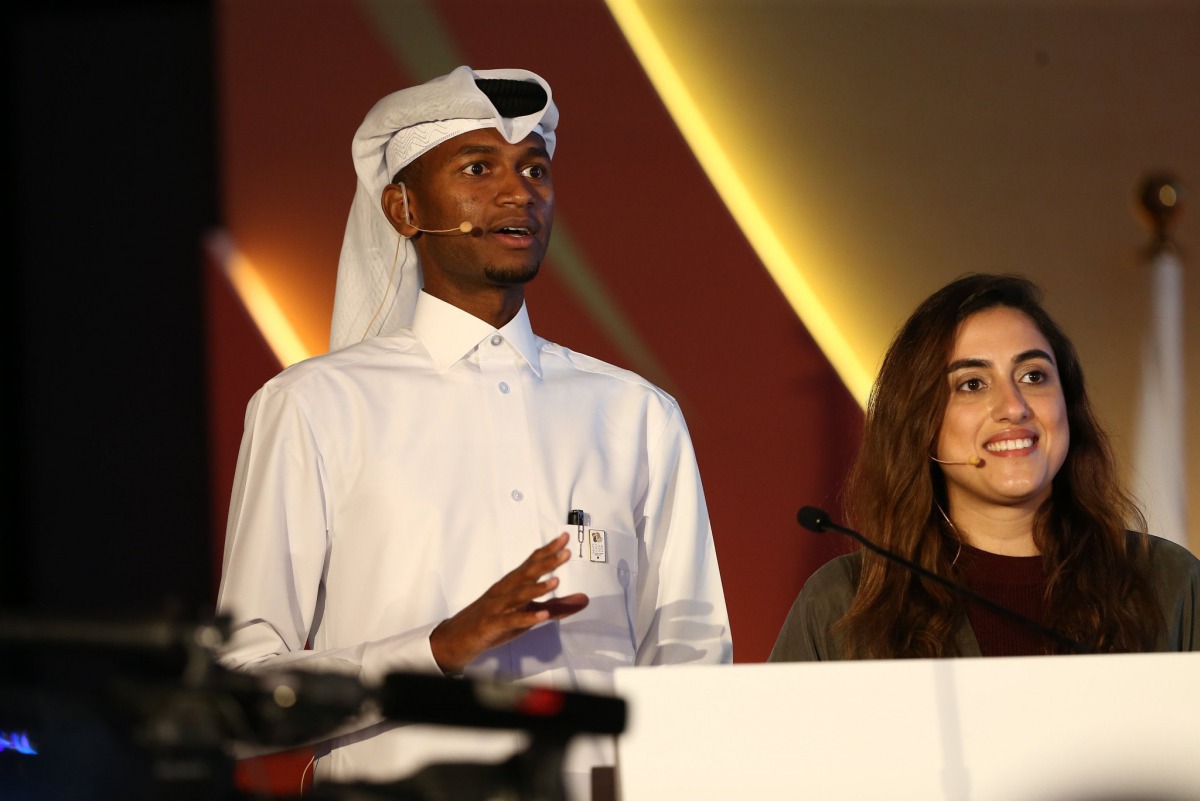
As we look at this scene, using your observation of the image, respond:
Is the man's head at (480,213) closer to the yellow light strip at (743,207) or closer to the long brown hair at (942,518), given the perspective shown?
the long brown hair at (942,518)

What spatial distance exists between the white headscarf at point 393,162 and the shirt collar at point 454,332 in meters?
0.12

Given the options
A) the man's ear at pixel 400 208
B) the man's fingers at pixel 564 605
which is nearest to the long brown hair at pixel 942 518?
the man's fingers at pixel 564 605

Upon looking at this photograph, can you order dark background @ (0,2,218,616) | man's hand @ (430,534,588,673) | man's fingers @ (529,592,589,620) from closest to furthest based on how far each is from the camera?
man's hand @ (430,534,588,673), man's fingers @ (529,592,589,620), dark background @ (0,2,218,616)

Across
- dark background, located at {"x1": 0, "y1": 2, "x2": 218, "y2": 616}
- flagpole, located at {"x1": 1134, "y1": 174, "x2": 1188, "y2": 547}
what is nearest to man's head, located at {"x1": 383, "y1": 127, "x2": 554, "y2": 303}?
dark background, located at {"x1": 0, "y1": 2, "x2": 218, "y2": 616}

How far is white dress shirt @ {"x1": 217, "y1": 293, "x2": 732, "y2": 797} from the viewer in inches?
95.0

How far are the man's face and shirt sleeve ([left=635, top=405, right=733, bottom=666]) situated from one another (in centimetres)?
45

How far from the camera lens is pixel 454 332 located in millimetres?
2666

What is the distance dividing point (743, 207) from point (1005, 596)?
1.67 meters

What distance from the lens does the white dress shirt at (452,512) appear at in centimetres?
241

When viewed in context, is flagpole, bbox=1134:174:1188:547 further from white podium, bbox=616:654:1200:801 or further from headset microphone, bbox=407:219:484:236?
white podium, bbox=616:654:1200:801

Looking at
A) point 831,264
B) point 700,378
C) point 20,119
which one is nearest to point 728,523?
point 700,378

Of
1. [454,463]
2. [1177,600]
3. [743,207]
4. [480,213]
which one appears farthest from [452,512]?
[743,207]

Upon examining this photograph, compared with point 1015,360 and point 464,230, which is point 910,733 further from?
point 464,230

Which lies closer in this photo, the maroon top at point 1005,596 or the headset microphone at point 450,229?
the maroon top at point 1005,596
